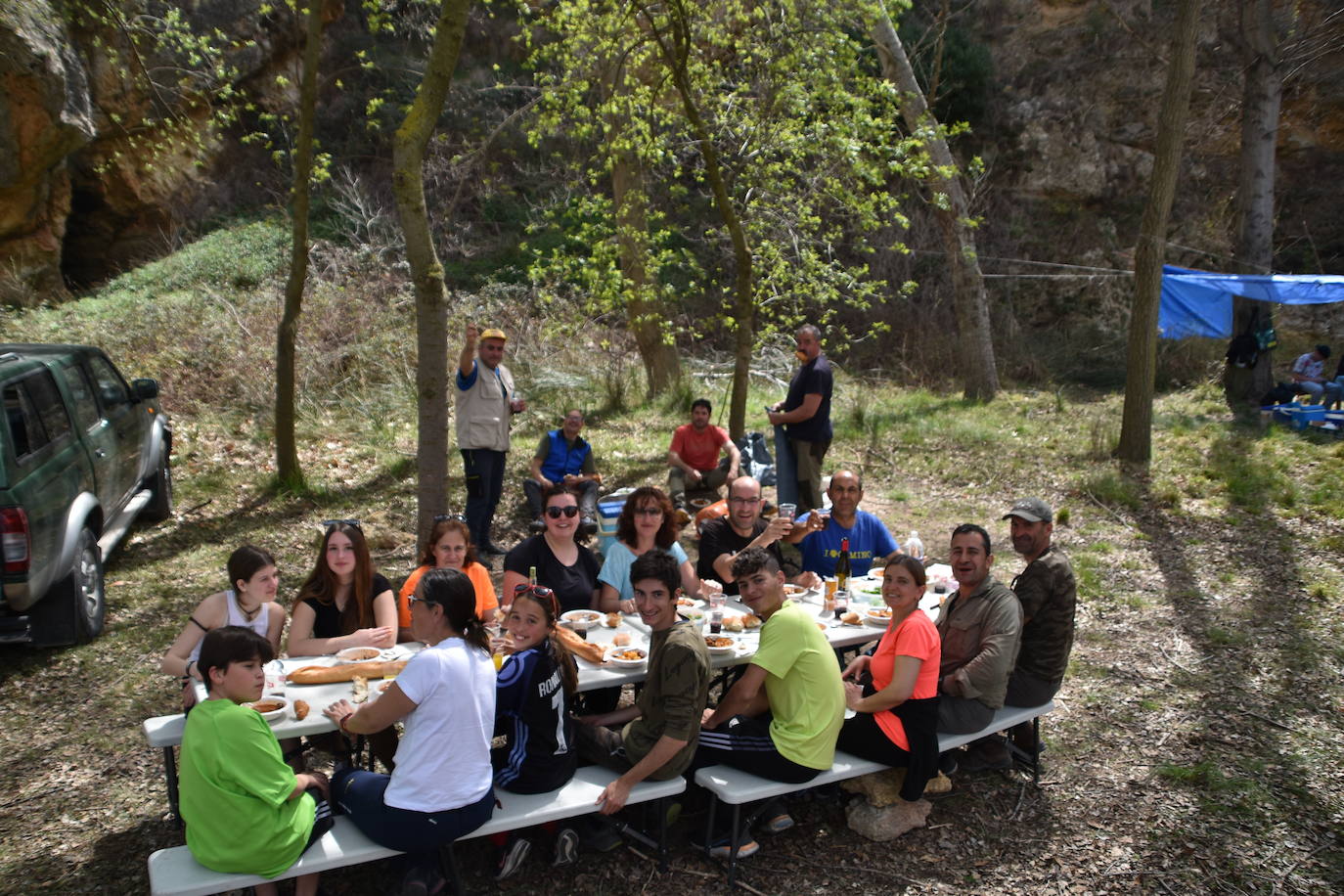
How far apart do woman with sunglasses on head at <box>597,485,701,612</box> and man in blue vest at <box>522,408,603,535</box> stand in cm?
281

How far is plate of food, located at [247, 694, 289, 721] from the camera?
353cm

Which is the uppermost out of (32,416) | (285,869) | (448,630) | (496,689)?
(32,416)

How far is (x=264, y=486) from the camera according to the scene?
8906 mm

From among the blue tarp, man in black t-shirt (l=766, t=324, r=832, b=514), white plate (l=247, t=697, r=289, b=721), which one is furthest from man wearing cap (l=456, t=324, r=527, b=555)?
the blue tarp

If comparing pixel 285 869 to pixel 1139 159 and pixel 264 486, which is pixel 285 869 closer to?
pixel 264 486

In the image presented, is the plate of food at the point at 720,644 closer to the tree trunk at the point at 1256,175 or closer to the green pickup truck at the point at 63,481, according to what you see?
the green pickup truck at the point at 63,481

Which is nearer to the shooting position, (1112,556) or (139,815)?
(139,815)

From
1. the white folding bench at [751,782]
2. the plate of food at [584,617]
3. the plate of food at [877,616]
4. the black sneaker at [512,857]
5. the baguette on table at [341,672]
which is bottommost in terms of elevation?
the black sneaker at [512,857]

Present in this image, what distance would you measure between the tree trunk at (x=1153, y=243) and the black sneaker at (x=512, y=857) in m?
8.72

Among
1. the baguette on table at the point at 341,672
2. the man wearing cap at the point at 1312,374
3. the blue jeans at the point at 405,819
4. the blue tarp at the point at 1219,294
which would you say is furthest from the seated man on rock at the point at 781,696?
the man wearing cap at the point at 1312,374

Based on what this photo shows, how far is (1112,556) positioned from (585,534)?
477 cm

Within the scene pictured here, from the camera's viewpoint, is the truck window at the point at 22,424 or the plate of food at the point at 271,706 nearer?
the plate of food at the point at 271,706

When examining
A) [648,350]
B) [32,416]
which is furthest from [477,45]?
[32,416]

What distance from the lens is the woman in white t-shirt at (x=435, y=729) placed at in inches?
128
